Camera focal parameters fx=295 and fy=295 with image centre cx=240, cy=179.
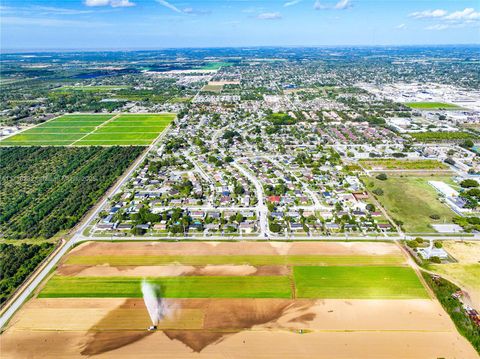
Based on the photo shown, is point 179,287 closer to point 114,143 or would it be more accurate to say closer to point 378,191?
point 378,191

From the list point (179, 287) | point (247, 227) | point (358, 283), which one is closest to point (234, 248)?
point (247, 227)

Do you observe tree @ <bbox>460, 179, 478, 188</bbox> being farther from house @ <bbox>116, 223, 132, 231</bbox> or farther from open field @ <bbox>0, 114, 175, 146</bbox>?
open field @ <bbox>0, 114, 175, 146</bbox>

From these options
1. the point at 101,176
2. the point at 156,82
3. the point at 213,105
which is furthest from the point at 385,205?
the point at 156,82

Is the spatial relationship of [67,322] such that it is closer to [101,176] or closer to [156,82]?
[101,176]

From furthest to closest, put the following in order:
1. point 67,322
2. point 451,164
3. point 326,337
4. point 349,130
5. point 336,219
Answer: point 349,130
point 451,164
point 336,219
point 67,322
point 326,337

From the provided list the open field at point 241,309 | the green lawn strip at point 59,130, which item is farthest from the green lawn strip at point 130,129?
the open field at point 241,309

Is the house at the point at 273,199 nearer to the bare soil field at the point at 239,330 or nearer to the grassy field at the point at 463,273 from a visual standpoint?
the bare soil field at the point at 239,330
